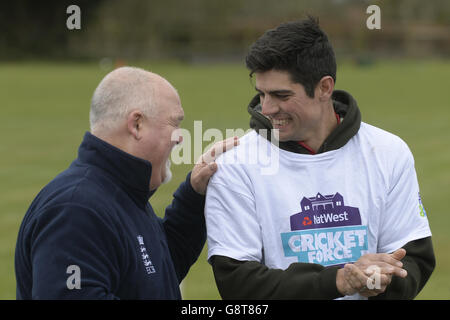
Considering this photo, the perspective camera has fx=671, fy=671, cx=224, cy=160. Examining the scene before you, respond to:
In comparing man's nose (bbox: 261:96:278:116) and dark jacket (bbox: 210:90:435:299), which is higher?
man's nose (bbox: 261:96:278:116)

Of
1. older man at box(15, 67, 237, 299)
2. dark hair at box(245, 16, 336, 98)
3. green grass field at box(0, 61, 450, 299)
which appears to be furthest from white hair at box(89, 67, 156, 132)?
green grass field at box(0, 61, 450, 299)

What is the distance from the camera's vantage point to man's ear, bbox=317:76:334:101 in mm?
3469

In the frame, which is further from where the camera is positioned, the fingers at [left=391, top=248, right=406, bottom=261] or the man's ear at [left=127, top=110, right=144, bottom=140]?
the fingers at [left=391, top=248, right=406, bottom=261]

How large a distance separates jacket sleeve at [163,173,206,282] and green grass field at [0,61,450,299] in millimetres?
2629

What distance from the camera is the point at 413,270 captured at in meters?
3.27

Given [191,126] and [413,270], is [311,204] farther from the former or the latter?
[191,126]

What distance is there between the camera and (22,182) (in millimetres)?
11906

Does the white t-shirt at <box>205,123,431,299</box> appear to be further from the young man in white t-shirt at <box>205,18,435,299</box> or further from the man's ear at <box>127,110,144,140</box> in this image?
the man's ear at <box>127,110,144,140</box>

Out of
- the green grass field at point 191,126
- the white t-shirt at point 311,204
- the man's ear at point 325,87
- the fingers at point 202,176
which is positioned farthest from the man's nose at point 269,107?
the green grass field at point 191,126

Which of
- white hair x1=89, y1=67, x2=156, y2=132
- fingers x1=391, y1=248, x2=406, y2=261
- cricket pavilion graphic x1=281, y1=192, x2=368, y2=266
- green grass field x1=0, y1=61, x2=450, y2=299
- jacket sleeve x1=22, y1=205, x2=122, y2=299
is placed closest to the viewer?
jacket sleeve x1=22, y1=205, x2=122, y2=299
